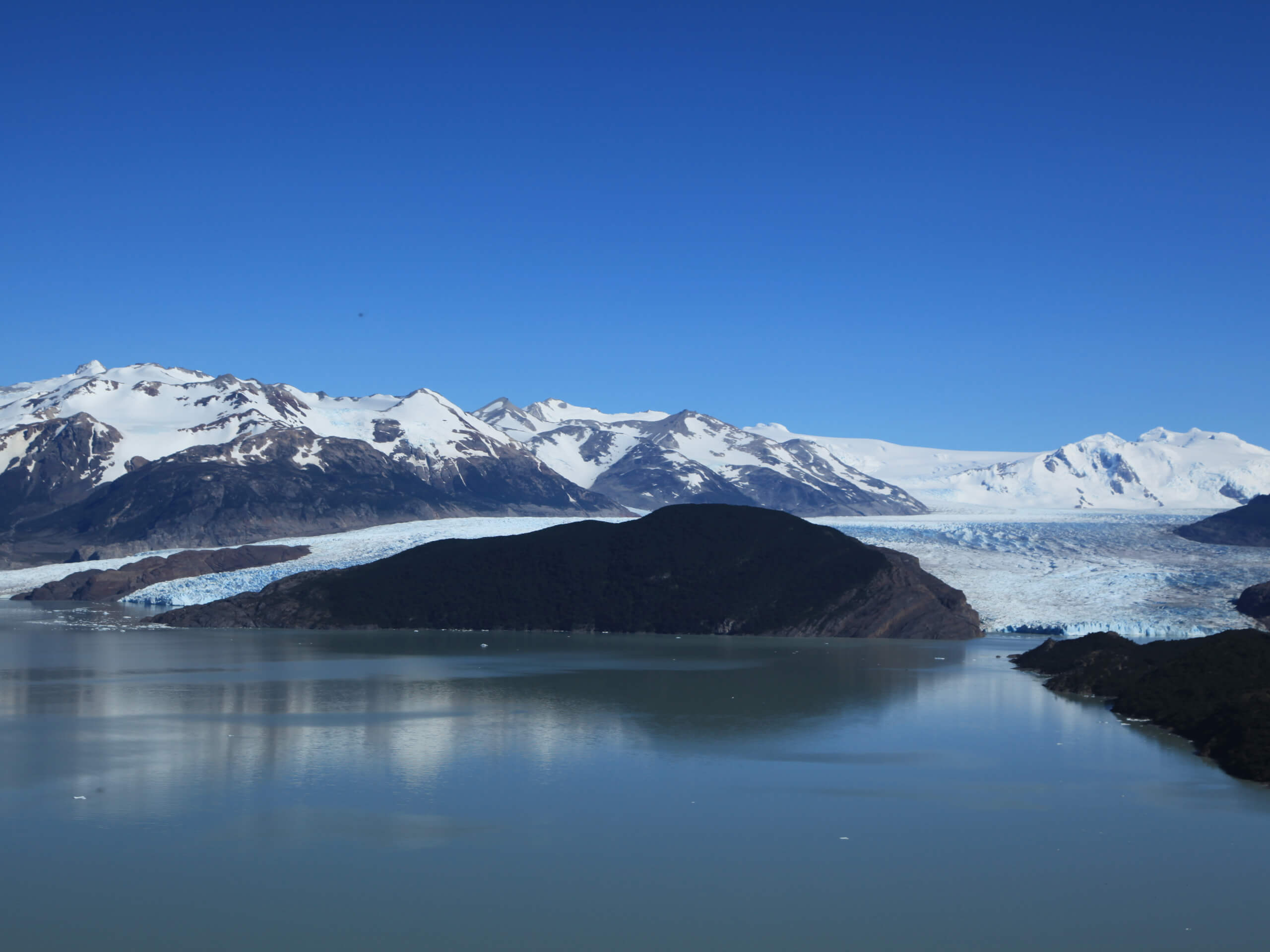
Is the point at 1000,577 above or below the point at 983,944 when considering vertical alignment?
above

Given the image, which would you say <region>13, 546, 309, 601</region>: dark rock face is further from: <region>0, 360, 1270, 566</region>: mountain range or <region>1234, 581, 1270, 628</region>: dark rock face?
<region>1234, 581, 1270, 628</region>: dark rock face

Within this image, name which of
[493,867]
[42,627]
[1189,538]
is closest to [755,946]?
[493,867]

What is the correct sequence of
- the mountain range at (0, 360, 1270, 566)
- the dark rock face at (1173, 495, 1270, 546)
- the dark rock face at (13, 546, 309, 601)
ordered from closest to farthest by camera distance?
1. the dark rock face at (1173, 495, 1270, 546)
2. the dark rock face at (13, 546, 309, 601)
3. the mountain range at (0, 360, 1270, 566)

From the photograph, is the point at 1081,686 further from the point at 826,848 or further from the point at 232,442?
the point at 232,442

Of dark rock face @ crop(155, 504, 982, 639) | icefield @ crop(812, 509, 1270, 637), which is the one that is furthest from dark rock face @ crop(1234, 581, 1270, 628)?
dark rock face @ crop(155, 504, 982, 639)

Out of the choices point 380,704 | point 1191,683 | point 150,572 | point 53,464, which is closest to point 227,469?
point 53,464

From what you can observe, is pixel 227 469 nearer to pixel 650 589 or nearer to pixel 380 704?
pixel 650 589
